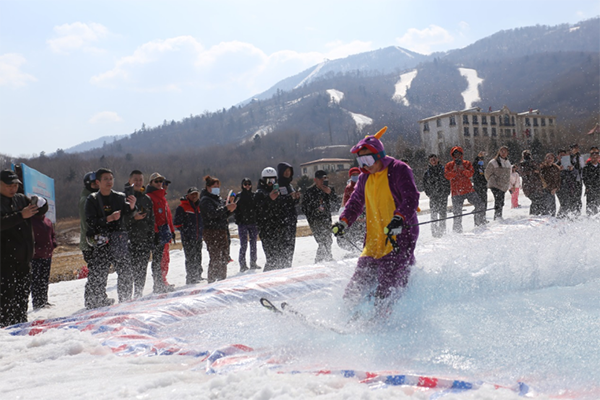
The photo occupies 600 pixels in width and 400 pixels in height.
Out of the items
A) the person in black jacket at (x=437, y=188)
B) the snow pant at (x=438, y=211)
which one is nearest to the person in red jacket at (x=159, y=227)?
the person in black jacket at (x=437, y=188)

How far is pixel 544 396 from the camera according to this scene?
2.20 meters

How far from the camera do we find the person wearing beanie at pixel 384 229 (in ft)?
12.6

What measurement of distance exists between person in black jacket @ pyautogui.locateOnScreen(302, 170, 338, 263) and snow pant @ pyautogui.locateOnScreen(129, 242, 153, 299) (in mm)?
2667

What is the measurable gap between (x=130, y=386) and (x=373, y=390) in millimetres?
1338

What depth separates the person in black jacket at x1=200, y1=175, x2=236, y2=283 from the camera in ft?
23.5

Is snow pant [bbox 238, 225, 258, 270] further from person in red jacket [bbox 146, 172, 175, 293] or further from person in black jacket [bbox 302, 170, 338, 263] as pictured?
person in red jacket [bbox 146, 172, 175, 293]

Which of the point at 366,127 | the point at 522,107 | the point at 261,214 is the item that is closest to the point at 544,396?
the point at 261,214

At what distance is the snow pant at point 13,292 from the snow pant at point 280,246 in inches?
141

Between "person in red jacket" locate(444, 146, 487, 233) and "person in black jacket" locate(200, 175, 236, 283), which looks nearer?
"person in black jacket" locate(200, 175, 236, 283)

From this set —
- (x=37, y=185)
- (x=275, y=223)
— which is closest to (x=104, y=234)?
(x=275, y=223)

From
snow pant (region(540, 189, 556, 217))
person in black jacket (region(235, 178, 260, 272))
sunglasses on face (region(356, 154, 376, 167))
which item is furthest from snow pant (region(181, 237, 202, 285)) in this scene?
snow pant (region(540, 189, 556, 217))

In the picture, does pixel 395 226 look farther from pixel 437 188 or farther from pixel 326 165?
pixel 326 165

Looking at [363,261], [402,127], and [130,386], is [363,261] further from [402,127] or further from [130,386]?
[402,127]

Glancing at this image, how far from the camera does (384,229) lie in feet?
12.6
